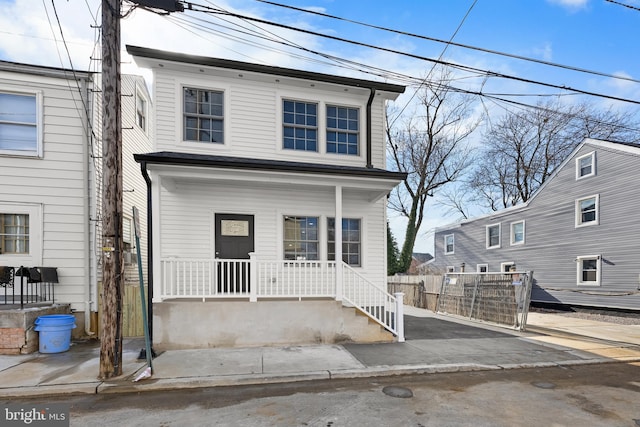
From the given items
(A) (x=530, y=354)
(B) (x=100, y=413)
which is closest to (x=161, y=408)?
(B) (x=100, y=413)

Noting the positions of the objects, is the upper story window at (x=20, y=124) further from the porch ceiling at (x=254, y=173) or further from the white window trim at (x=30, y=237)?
the porch ceiling at (x=254, y=173)

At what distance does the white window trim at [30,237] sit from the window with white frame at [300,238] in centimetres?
567

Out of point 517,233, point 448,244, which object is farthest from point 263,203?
point 448,244

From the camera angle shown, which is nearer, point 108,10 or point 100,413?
point 100,413

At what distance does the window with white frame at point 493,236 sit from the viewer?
1917 centimetres

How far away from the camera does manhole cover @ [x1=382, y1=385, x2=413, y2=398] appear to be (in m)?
4.87

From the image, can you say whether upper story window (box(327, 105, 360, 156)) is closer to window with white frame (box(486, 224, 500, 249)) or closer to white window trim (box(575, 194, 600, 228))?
white window trim (box(575, 194, 600, 228))

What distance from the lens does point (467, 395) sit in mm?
4910

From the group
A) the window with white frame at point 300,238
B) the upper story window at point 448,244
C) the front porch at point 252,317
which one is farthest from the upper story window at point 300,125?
the upper story window at point 448,244

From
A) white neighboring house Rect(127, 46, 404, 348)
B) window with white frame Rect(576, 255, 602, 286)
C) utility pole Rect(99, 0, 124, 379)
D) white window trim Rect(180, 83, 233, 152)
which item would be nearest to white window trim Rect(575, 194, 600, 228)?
window with white frame Rect(576, 255, 602, 286)

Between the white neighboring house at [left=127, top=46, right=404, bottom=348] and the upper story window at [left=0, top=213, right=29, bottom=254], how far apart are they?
10.1ft

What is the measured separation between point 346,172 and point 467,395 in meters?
4.94

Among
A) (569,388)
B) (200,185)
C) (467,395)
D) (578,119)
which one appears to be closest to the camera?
(467,395)

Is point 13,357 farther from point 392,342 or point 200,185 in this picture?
point 392,342
